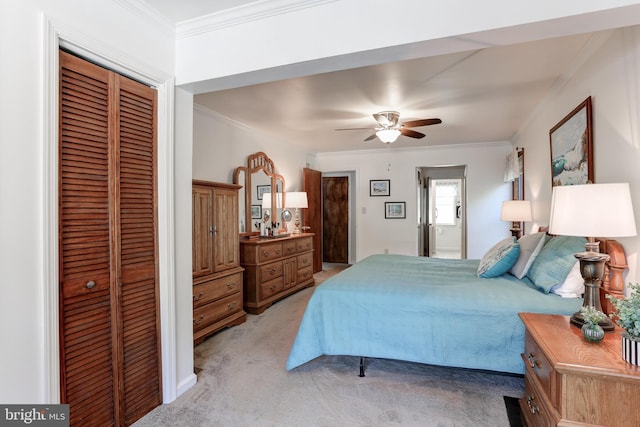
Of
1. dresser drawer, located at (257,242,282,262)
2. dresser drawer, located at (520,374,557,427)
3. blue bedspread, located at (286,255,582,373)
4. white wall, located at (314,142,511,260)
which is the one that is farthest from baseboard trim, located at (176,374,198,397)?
white wall, located at (314,142,511,260)

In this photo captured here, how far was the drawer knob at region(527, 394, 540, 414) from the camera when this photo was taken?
160cm

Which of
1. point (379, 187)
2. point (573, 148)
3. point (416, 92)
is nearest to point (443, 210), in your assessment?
point (379, 187)

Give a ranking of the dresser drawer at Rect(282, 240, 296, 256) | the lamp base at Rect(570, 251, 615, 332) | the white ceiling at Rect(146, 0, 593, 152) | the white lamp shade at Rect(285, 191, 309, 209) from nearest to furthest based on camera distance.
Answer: the lamp base at Rect(570, 251, 615, 332) → the white ceiling at Rect(146, 0, 593, 152) → the dresser drawer at Rect(282, 240, 296, 256) → the white lamp shade at Rect(285, 191, 309, 209)

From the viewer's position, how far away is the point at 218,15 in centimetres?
200

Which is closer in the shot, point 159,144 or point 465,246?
point 159,144

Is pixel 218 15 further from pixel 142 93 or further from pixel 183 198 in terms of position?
pixel 183 198

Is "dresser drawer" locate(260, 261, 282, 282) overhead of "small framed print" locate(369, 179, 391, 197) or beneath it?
beneath

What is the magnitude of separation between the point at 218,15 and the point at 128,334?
1913 millimetres

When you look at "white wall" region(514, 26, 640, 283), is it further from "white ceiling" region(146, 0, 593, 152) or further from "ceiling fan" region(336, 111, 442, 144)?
"ceiling fan" region(336, 111, 442, 144)

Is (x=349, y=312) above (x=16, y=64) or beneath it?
beneath

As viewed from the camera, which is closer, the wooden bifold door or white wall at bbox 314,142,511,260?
the wooden bifold door

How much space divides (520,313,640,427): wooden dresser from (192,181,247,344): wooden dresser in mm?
2641

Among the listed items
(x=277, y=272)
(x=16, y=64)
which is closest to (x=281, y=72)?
(x=16, y=64)

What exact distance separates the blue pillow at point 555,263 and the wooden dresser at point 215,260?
272 centimetres
